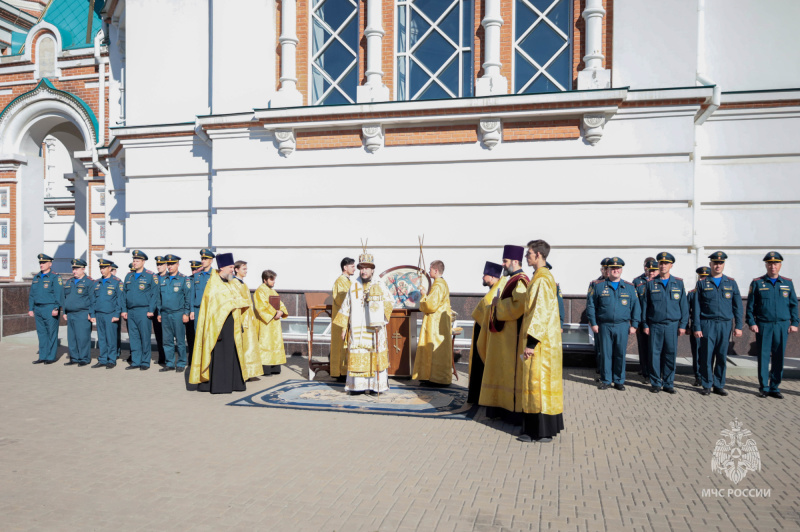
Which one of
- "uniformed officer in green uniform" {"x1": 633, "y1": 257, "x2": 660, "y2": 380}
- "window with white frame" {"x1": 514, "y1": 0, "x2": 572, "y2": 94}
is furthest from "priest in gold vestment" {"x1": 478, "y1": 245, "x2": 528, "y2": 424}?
"window with white frame" {"x1": 514, "y1": 0, "x2": 572, "y2": 94}

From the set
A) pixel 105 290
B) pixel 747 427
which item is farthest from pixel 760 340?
pixel 105 290

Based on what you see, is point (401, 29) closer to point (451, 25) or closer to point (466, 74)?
point (451, 25)

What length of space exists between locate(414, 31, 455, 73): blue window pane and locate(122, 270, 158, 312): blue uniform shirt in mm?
6787

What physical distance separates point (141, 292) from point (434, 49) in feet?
24.0

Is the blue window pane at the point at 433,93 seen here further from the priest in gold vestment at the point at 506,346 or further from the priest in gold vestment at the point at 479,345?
the priest in gold vestment at the point at 506,346

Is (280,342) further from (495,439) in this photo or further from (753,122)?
(753,122)

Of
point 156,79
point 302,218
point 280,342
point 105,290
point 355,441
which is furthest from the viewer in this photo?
point 156,79

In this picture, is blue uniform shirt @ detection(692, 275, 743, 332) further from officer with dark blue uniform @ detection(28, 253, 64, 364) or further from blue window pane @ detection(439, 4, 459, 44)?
officer with dark blue uniform @ detection(28, 253, 64, 364)

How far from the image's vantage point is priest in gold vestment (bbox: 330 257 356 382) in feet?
27.0

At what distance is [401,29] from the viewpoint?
11.5 meters

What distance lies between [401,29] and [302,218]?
4.36 metres

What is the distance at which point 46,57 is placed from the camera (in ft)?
53.3

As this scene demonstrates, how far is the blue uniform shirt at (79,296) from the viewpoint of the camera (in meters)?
10.0

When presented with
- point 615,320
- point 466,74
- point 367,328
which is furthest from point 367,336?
point 466,74
